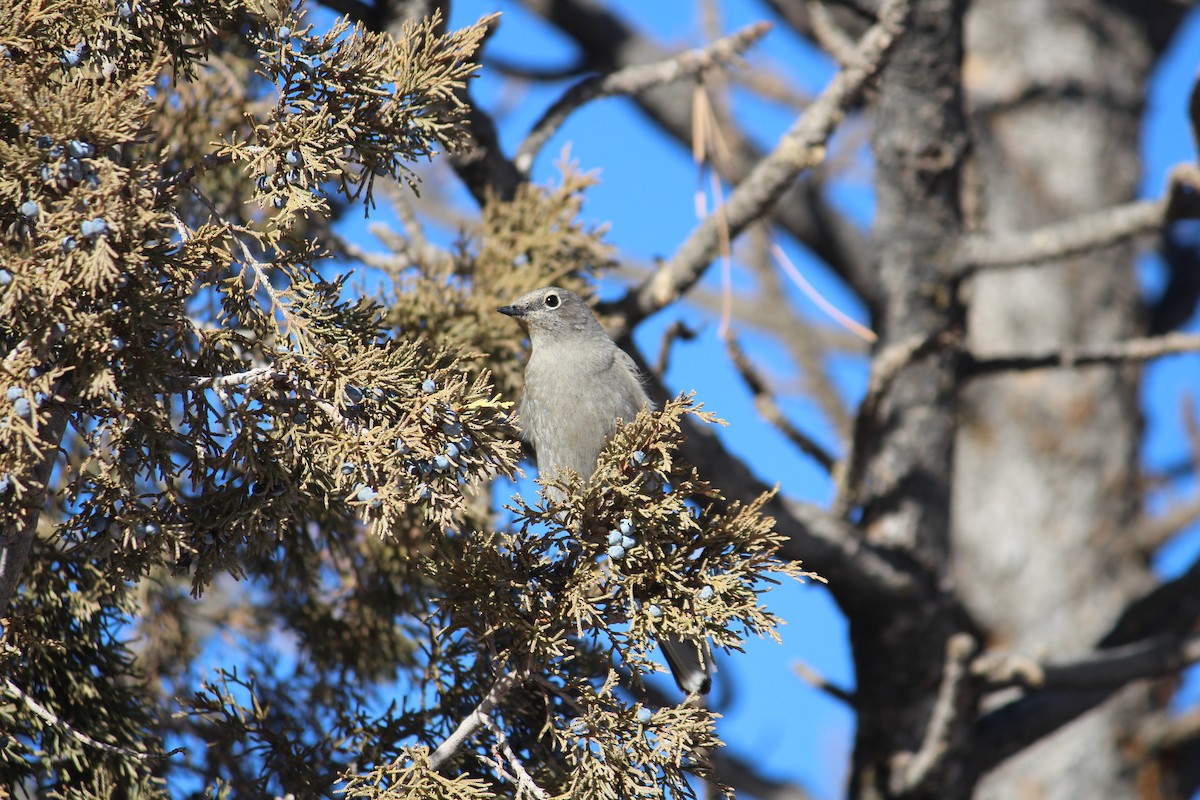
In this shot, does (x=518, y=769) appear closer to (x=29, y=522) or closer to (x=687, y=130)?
(x=29, y=522)

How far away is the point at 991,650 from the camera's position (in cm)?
567

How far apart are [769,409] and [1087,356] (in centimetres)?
123

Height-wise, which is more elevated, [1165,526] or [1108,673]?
[1165,526]

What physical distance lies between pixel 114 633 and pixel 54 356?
86 cm

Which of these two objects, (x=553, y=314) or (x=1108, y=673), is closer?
(x=553, y=314)

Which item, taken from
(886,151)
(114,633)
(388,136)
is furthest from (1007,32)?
(114,633)

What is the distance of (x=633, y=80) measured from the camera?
359 cm

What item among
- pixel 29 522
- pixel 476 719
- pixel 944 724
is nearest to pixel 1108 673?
pixel 944 724

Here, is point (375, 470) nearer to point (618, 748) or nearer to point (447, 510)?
point (447, 510)

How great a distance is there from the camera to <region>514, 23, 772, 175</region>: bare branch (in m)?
3.54

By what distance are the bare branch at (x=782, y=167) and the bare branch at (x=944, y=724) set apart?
1.74 meters

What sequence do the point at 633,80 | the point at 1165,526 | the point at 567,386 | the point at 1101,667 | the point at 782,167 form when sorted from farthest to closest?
the point at 1165,526, the point at 1101,667, the point at 633,80, the point at 782,167, the point at 567,386

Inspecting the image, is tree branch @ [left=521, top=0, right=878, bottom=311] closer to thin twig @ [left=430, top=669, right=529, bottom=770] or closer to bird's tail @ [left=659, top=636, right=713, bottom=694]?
bird's tail @ [left=659, top=636, right=713, bottom=694]

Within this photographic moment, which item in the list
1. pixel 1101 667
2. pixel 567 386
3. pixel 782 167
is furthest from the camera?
pixel 1101 667
